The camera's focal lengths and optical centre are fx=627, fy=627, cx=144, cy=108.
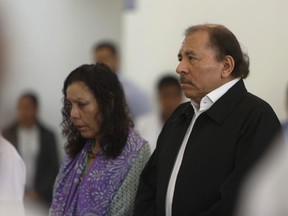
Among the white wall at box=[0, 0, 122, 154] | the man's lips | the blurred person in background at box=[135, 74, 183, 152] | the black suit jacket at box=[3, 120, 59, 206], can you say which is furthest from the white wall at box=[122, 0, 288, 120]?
the white wall at box=[0, 0, 122, 154]

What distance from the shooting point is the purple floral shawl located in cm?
274

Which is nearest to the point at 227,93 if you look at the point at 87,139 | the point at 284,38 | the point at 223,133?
the point at 223,133

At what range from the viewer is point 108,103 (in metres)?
2.87

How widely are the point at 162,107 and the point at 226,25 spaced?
0.77m

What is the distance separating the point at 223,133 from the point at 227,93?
0.59ft

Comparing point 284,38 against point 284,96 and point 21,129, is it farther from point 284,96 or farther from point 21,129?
point 21,129

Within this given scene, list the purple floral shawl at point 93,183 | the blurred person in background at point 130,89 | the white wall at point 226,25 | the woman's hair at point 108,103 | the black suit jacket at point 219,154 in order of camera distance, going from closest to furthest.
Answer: the black suit jacket at point 219,154 → the purple floral shawl at point 93,183 → the woman's hair at point 108,103 → the white wall at point 226,25 → the blurred person in background at point 130,89

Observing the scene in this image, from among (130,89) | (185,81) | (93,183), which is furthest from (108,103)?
(130,89)

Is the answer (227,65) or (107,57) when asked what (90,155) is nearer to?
(227,65)

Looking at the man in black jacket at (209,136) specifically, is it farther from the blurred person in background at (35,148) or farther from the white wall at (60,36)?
the white wall at (60,36)

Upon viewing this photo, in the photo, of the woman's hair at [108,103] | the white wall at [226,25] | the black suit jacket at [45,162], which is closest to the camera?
the woman's hair at [108,103]

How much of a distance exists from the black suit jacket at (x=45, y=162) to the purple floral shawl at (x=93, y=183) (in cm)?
236

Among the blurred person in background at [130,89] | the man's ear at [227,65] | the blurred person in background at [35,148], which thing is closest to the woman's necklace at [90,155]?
the man's ear at [227,65]

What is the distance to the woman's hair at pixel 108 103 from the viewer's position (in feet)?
9.32
